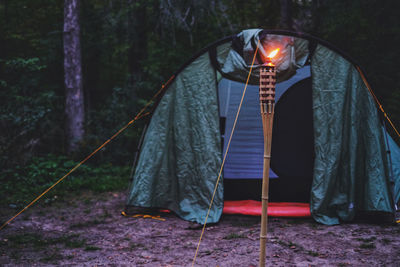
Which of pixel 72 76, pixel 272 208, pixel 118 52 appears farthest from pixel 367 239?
pixel 118 52

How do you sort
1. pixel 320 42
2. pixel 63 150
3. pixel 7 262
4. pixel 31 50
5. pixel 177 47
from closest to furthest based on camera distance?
pixel 7 262, pixel 320 42, pixel 63 150, pixel 177 47, pixel 31 50

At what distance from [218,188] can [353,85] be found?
225 centimetres

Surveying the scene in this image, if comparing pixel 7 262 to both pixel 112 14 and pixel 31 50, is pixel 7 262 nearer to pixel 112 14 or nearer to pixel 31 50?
pixel 112 14

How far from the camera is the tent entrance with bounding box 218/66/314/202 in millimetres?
5836

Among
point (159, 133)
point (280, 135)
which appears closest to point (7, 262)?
point (159, 133)

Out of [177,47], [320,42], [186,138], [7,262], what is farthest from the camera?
[177,47]

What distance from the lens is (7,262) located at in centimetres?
380

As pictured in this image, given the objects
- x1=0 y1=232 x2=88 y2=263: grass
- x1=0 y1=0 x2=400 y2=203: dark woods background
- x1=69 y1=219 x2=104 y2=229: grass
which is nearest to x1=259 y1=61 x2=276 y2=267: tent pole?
x1=0 y1=232 x2=88 y2=263: grass

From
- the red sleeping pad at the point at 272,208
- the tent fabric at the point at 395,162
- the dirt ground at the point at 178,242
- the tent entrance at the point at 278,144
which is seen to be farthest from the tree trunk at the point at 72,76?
the tent fabric at the point at 395,162

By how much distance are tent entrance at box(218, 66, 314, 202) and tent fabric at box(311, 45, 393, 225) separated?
80 cm

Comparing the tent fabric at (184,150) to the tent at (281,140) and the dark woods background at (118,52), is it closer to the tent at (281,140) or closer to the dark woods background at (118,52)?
the tent at (281,140)

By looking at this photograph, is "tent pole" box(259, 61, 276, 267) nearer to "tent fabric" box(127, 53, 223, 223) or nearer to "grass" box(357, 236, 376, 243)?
"grass" box(357, 236, 376, 243)

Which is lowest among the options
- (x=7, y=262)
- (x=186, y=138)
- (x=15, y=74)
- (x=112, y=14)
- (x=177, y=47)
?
(x=7, y=262)

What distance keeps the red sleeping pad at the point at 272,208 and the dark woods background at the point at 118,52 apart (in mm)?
3021
